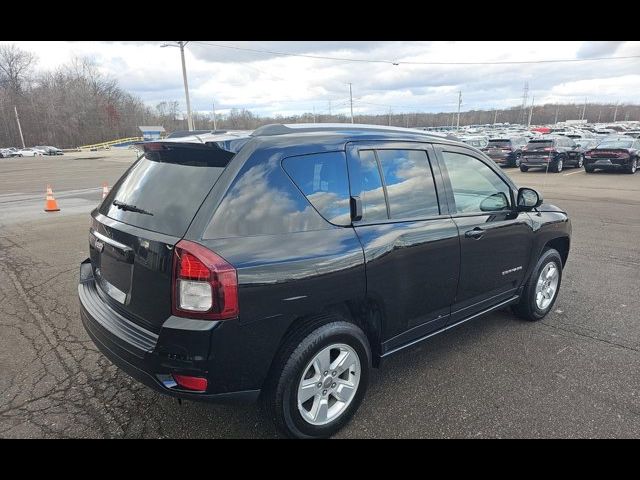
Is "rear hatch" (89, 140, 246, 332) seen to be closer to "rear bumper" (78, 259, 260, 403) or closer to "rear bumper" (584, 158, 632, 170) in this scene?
"rear bumper" (78, 259, 260, 403)

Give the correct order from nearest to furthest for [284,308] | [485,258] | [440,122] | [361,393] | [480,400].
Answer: [284,308]
[361,393]
[480,400]
[485,258]
[440,122]

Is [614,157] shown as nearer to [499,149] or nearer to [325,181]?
[499,149]

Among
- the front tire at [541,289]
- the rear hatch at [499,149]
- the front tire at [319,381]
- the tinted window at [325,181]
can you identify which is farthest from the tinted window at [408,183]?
the rear hatch at [499,149]

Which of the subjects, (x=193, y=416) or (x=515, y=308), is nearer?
(x=193, y=416)

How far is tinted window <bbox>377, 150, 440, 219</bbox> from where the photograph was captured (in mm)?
2896

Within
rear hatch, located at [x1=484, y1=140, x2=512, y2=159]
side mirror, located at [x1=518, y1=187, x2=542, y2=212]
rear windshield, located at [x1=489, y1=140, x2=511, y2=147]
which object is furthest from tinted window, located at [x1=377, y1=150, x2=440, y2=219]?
rear windshield, located at [x1=489, y1=140, x2=511, y2=147]

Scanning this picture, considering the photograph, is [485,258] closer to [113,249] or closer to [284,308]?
[284,308]

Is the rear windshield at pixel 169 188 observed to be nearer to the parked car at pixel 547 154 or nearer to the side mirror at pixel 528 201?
the side mirror at pixel 528 201

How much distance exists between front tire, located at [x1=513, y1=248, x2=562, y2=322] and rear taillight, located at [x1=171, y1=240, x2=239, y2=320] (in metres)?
3.10

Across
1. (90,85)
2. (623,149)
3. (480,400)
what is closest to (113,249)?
(480,400)

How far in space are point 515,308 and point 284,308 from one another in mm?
2875

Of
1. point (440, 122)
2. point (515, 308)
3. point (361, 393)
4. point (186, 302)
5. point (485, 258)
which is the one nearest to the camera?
point (186, 302)

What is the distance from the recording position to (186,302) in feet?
6.96
